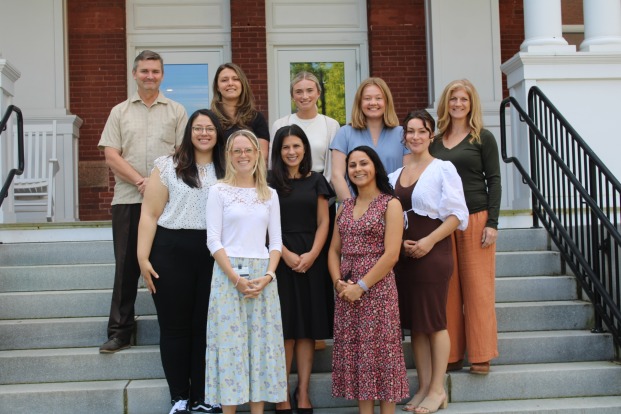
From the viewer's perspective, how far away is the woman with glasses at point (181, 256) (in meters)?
3.93

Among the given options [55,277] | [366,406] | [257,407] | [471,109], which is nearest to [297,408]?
[257,407]

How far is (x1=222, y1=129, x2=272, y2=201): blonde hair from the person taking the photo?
12.7 feet

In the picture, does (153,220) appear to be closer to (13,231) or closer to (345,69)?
(13,231)

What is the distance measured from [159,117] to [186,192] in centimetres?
74

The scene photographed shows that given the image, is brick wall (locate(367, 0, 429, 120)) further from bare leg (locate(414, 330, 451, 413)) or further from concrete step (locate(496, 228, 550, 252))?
bare leg (locate(414, 330, 451, 413))

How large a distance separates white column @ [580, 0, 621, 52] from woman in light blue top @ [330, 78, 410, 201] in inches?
131

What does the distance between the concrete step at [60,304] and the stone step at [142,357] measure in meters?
0.29

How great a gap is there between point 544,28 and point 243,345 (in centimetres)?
453

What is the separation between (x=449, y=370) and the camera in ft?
14.4

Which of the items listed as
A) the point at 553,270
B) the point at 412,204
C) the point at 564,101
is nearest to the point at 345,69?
the point at 564,101

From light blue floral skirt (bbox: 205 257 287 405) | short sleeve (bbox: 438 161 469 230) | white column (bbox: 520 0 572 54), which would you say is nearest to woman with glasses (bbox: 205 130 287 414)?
light blue floral skirt (bbox: 205 257 287 405)

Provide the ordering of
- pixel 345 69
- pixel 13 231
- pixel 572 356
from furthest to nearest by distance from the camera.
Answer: pixel 345 69
pixel 13 231
pixel 572 356

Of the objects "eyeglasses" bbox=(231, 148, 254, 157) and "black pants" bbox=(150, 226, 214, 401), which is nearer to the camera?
"eyeglasses" bbox=(231, 148, 254, 157)

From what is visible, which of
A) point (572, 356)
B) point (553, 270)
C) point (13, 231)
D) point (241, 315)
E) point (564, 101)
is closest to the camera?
point (241, 315)
